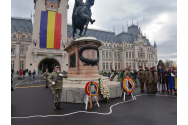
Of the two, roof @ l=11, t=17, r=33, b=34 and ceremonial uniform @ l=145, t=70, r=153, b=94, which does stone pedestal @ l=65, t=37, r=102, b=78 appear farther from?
roof @ l=11, t=17, r=33, b=34

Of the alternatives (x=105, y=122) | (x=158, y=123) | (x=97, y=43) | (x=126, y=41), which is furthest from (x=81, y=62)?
(x=126, y=41)

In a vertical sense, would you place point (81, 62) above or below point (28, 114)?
above

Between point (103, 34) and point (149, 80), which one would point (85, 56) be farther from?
point (103, 34)

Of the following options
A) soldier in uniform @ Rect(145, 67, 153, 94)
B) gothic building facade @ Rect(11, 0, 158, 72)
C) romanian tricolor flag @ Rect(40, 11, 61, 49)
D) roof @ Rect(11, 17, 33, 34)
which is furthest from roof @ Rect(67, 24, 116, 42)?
soldier in uniform @ Rect(145, 67, 153, 94)

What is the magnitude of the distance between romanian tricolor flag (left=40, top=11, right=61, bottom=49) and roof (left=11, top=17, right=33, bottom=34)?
10.2m

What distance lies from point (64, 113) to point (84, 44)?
437 centimetres

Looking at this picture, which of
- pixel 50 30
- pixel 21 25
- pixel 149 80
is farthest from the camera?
pixel 21 25

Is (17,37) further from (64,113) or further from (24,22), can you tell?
(64,113)

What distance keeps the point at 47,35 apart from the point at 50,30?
1581 mm

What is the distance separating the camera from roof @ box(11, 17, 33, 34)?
37.1 m

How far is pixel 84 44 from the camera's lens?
292 inches

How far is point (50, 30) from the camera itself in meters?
31.2

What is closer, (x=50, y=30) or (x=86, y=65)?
(x=86, y=65)

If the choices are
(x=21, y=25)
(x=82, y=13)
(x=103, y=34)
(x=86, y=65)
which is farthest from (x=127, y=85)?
(x=103, y=34)
